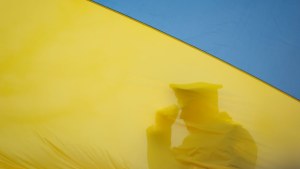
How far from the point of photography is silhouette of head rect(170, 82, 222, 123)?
1355 mm

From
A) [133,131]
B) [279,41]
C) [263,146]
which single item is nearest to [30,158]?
[133,131]

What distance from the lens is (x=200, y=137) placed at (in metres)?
1.34

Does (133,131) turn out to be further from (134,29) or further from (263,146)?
(263,146)

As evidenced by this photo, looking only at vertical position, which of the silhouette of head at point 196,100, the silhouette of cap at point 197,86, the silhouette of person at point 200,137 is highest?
the silhouette of cap at point 197,86

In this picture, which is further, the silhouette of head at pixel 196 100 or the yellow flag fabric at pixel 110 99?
the silhouette of head at pixel 196 100

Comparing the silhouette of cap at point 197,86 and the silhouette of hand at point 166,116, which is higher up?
the silhouette of cap at point 197,86

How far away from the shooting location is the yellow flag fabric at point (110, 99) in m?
1.24

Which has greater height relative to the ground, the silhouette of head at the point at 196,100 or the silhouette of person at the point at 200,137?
the silhouette of head at the point at 196,100

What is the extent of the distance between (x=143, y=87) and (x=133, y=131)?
188mm

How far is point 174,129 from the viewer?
1338 millimetres

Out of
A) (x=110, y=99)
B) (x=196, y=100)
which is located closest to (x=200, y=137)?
(x=196, y=100)

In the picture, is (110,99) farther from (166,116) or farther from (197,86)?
(197,86)

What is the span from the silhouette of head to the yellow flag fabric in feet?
0.06

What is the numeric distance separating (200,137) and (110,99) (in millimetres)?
403
